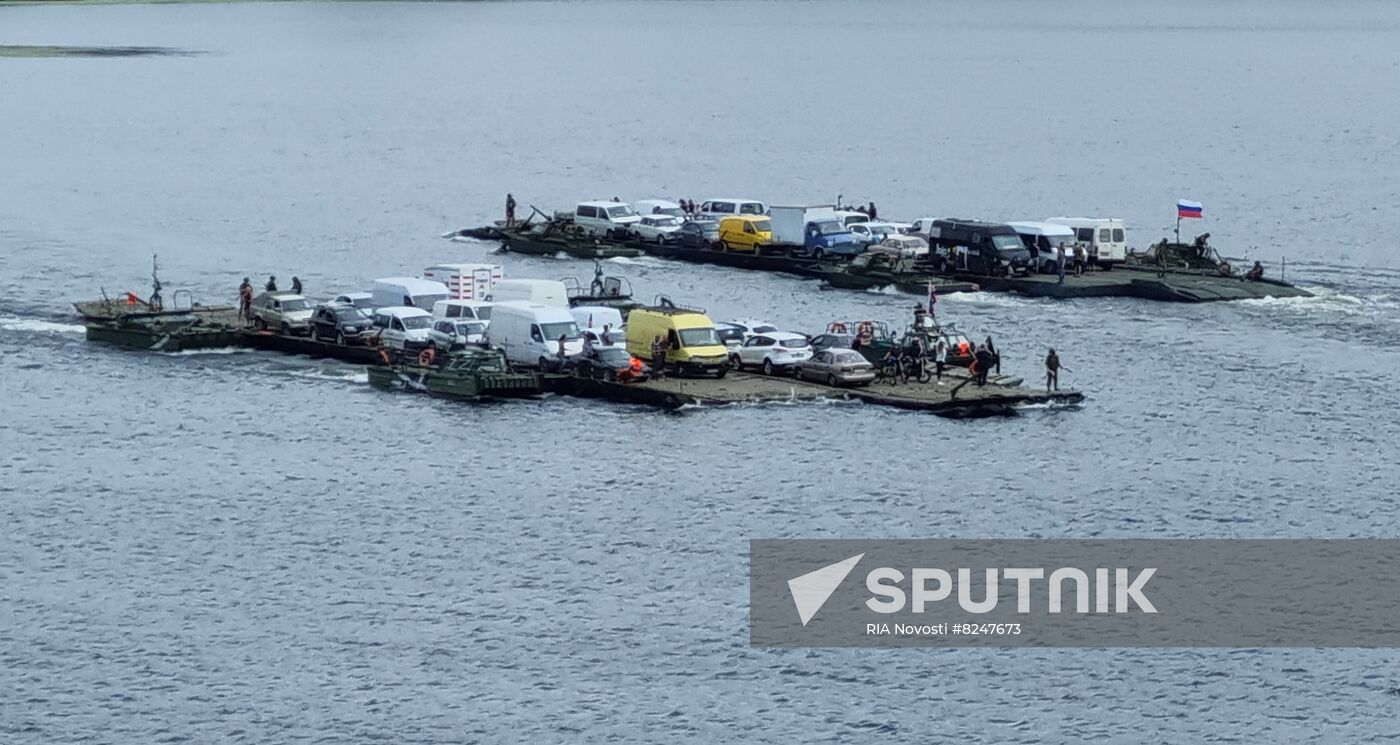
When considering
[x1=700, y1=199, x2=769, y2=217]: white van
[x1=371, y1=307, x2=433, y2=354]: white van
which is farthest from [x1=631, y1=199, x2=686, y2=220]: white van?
[x1=371, y1=307, x2=433, y2=354]: white van

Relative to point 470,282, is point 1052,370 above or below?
below

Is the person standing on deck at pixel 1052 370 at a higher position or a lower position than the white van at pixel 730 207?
lower

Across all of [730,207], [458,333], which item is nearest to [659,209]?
[730,207]

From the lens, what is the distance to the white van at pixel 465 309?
309ft

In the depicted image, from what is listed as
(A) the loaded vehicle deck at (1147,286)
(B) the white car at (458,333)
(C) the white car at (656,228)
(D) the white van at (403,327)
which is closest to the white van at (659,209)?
(C) the white car at (656,228)

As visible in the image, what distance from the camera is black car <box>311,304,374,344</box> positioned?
97.5m

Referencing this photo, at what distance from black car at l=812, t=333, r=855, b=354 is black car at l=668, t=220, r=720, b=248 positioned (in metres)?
37.8

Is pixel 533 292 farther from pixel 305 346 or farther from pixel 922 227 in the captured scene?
pixel 922 227

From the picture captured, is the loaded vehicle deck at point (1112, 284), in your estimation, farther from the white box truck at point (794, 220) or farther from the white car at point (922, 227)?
the white car at point (922, 227)

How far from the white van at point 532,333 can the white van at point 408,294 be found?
750 centimetres

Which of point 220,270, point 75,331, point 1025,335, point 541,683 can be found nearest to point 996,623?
point 541,683

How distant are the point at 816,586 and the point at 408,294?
38214 millimetres

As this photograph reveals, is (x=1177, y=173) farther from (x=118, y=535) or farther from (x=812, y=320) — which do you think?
(x=118, y=535)

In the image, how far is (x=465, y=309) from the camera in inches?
3723
